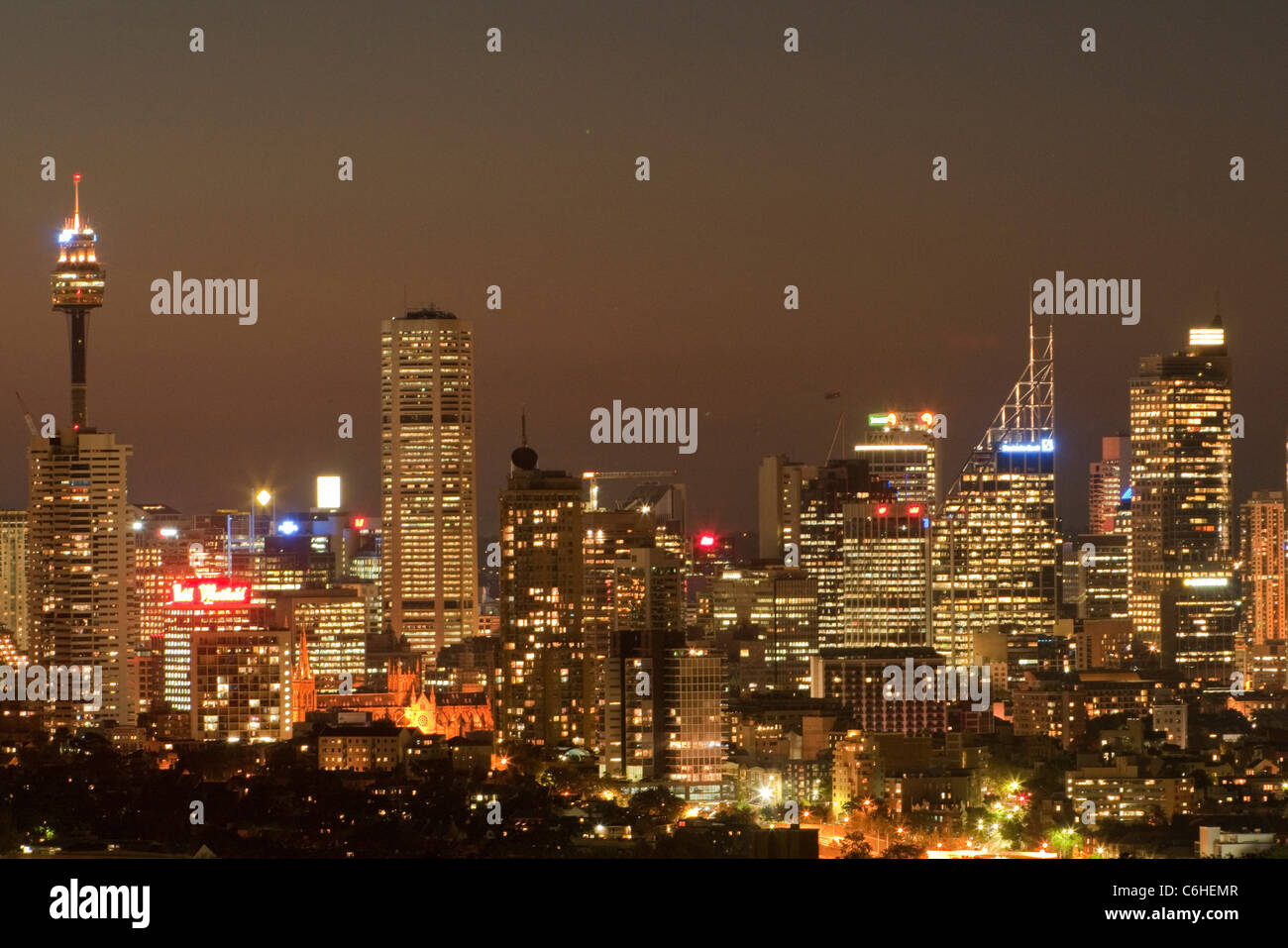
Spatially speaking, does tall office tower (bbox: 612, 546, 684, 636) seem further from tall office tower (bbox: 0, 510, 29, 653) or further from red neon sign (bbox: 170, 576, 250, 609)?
tall office tower (bbox: 0, 510, 29, 653)

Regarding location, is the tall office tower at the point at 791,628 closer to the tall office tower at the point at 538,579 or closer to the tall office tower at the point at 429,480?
the tall office tower at the point at 538,579

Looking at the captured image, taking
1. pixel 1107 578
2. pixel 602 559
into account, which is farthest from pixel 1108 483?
pixel 602 559

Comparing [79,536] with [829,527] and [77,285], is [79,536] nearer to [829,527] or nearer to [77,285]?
[77,285]
